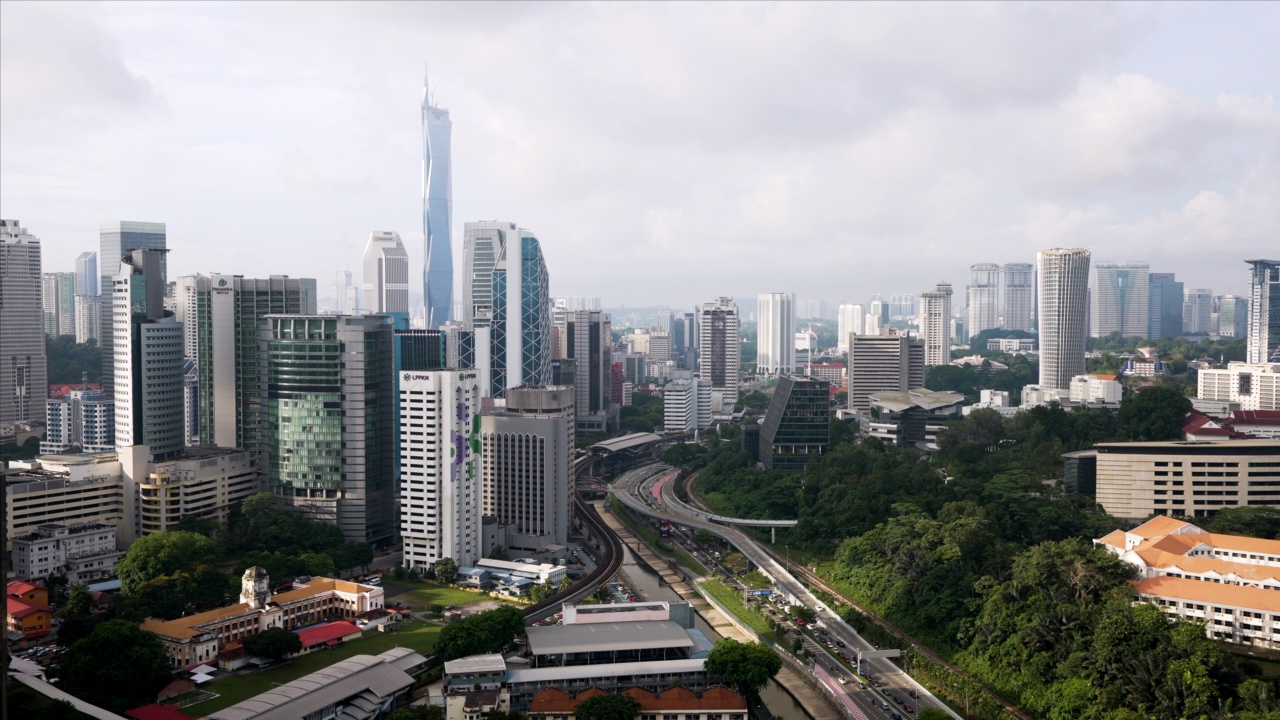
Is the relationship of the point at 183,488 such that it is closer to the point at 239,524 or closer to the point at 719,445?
the point at 239,524

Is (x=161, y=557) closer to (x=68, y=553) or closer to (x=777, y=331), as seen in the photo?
(x=68, y=553)

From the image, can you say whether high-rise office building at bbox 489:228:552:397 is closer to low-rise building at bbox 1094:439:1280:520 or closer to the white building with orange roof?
low-rise building at bbox 1094:439:1280:520

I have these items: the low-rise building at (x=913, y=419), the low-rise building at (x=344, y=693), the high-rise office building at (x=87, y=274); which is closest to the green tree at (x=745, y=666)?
the low-rise building at (x=344, y=693)

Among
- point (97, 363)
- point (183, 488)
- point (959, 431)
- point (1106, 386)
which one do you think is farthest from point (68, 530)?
point (1106, 386)

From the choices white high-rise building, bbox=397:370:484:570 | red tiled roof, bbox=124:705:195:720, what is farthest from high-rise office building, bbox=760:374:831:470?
red tiled roof, bbox=124:705:195:720

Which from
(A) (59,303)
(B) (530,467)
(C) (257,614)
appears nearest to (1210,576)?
(B) (530,467)

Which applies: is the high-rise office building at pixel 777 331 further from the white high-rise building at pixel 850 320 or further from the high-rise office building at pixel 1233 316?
the high-rise office building at pixel 1233 316
